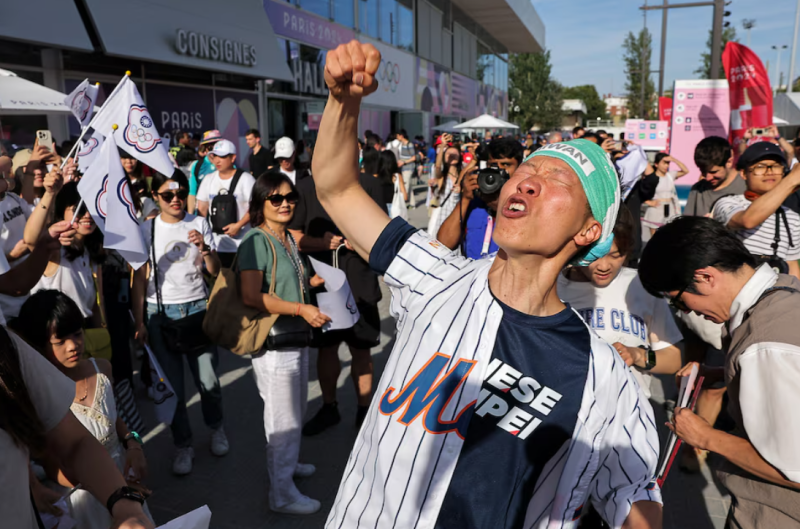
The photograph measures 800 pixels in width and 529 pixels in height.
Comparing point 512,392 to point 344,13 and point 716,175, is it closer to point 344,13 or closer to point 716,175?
point 716,175

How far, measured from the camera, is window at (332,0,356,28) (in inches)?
799

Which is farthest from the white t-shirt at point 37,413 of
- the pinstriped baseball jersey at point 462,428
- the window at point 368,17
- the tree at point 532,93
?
the tree at point 532,93

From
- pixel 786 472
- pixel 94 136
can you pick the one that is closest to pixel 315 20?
pixel 94 136

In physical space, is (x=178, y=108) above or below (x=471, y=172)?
above

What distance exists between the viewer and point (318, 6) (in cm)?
1925

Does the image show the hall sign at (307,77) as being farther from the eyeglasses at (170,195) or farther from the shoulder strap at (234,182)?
the eyeglasses at (170,195)

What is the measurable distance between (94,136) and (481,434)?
12.4ft

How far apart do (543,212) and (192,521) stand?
4.04ft

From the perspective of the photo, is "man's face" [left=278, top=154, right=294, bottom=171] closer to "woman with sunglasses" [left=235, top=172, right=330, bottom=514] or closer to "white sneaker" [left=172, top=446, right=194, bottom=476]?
"woman with sunglasses" [left=235, top=172, right=330, bottom=514]

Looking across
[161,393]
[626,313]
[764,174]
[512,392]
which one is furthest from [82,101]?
[764,174]

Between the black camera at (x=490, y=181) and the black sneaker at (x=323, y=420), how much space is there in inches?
86.4

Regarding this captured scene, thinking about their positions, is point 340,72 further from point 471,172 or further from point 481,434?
point 471,172

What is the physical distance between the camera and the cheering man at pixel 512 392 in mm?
1447

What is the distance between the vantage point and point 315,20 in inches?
746
